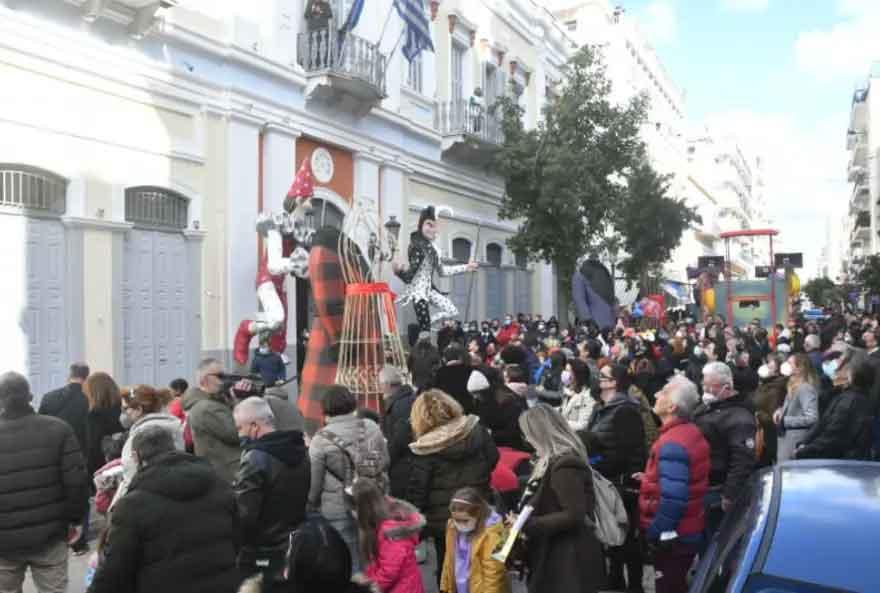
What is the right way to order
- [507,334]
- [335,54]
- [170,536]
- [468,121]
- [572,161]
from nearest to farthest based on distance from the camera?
[170,536] → [507,334] → [335,54] → [572,161] → [468,121]

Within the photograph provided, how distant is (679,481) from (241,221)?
10920 millimetres

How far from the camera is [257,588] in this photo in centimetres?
254

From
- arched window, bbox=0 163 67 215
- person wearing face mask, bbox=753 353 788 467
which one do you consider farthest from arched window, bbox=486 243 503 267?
person wearing face mask, bbox=753 353 788 467

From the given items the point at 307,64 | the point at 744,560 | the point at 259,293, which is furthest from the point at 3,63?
the point at 744,560

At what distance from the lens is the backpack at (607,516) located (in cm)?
454

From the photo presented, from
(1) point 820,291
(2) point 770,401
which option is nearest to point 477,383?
(2) point 770,401

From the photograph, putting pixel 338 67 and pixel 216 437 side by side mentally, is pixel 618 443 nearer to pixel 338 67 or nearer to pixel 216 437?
pixel 216 437

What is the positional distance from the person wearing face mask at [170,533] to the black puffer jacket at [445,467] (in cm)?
168

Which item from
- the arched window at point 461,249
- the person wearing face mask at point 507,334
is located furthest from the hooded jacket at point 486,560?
the arched window at point 461,249

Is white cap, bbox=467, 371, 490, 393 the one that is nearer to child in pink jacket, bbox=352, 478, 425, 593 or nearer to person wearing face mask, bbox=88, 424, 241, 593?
child in pink jacket, bbox=352, 478, 425, 593

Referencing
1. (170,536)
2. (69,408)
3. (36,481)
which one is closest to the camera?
(170,536)

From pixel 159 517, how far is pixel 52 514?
1817 millimetres

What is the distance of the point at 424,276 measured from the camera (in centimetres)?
1323

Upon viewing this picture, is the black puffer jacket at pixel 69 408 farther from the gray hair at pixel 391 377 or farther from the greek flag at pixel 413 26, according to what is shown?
the greek flag at pixel 413 26
